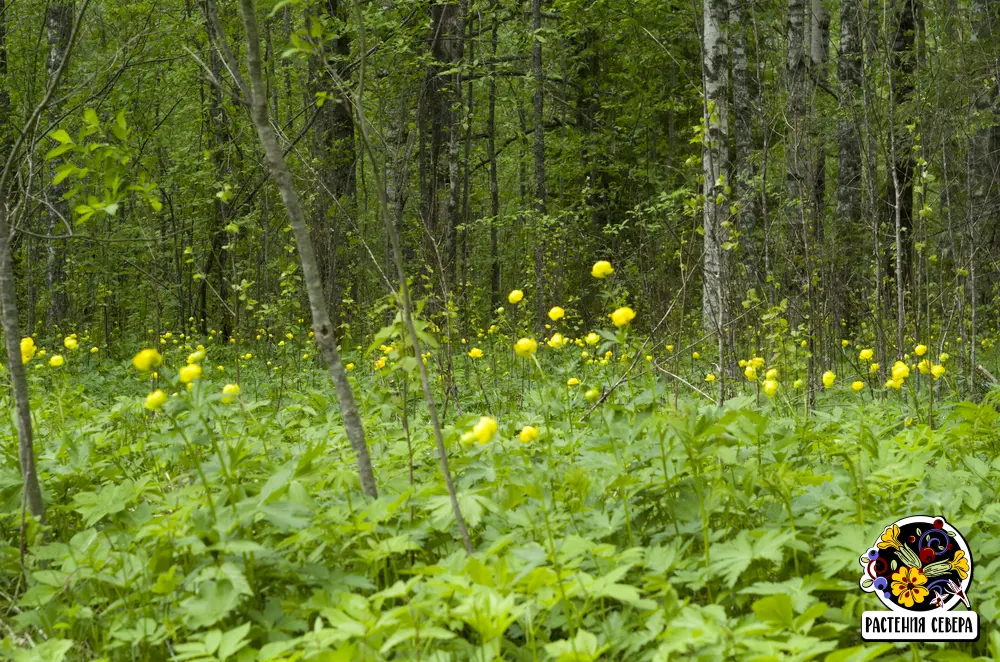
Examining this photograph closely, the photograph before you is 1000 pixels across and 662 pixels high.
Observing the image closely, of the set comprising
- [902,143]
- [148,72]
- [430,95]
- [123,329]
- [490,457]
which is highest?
[148,72]

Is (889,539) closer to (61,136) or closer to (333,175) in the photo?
(61,136)

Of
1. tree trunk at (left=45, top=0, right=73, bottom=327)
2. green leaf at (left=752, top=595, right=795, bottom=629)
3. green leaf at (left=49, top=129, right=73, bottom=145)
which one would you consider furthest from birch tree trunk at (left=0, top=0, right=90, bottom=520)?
tree trunk at (left=45, top=0, right=73, bottom=327)

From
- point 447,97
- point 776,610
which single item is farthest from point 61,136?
point 447,97

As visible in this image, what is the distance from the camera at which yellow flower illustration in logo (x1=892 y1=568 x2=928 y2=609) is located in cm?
189

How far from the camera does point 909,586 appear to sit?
75.1 inches

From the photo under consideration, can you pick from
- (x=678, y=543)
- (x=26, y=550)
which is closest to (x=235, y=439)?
(x=26, y=550)

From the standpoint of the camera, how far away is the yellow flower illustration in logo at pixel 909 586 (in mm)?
1891

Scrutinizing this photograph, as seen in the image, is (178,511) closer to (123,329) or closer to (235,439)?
(235,439)

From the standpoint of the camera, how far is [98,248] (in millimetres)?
10898

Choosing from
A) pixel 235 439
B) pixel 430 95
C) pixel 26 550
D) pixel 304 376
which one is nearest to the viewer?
pixel 26 550

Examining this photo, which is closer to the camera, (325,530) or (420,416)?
(325,530)

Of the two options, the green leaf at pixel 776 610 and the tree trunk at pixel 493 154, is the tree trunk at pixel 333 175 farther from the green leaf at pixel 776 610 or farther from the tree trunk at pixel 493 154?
the green leaf at pixel 776 610

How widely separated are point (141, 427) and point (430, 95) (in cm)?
623

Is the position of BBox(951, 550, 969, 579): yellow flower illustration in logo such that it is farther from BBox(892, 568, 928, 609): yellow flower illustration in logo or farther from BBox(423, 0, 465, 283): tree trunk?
BBox(423, 0, 465, 283): tree trunk
